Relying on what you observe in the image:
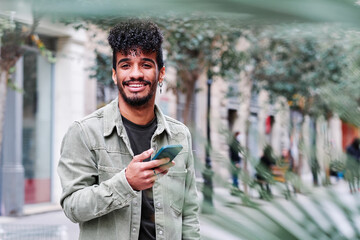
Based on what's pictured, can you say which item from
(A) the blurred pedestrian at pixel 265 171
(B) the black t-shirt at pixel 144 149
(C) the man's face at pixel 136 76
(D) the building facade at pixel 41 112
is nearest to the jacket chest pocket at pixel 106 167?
(B) the black t-shirt at pixel 144 149

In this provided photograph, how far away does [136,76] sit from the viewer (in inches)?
73.3

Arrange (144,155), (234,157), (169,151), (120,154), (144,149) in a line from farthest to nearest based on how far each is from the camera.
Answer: (144,149), (120,154), (144,155), (169,151), (234,157)

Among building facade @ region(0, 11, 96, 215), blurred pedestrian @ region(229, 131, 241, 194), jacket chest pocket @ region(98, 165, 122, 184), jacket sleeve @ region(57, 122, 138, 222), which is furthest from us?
building facade @ region(0, 11, 96, 215)

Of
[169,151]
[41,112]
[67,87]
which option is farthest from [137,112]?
[67,87]

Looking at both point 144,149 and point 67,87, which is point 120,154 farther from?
A: point 67,87

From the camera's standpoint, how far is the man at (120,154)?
1.71m

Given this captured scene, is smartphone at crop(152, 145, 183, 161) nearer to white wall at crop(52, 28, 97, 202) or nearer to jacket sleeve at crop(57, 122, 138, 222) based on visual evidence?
jacket sleeve at crop(57, 122, 138, 222)

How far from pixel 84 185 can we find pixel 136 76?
17.0 inches

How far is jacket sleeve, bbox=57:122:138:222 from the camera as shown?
1.69 meters

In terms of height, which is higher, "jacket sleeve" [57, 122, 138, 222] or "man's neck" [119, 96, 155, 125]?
"man's neck" [119, 96, 155, 125]

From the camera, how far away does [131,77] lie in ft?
6.12

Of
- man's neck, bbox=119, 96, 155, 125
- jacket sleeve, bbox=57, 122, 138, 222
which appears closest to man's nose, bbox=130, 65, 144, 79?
man's neck, bbox=119, 96, 155, 125

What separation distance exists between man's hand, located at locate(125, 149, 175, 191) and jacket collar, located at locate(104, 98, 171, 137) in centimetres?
32

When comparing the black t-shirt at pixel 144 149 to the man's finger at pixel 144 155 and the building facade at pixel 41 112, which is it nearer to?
the man's finger at pixel 144 155
